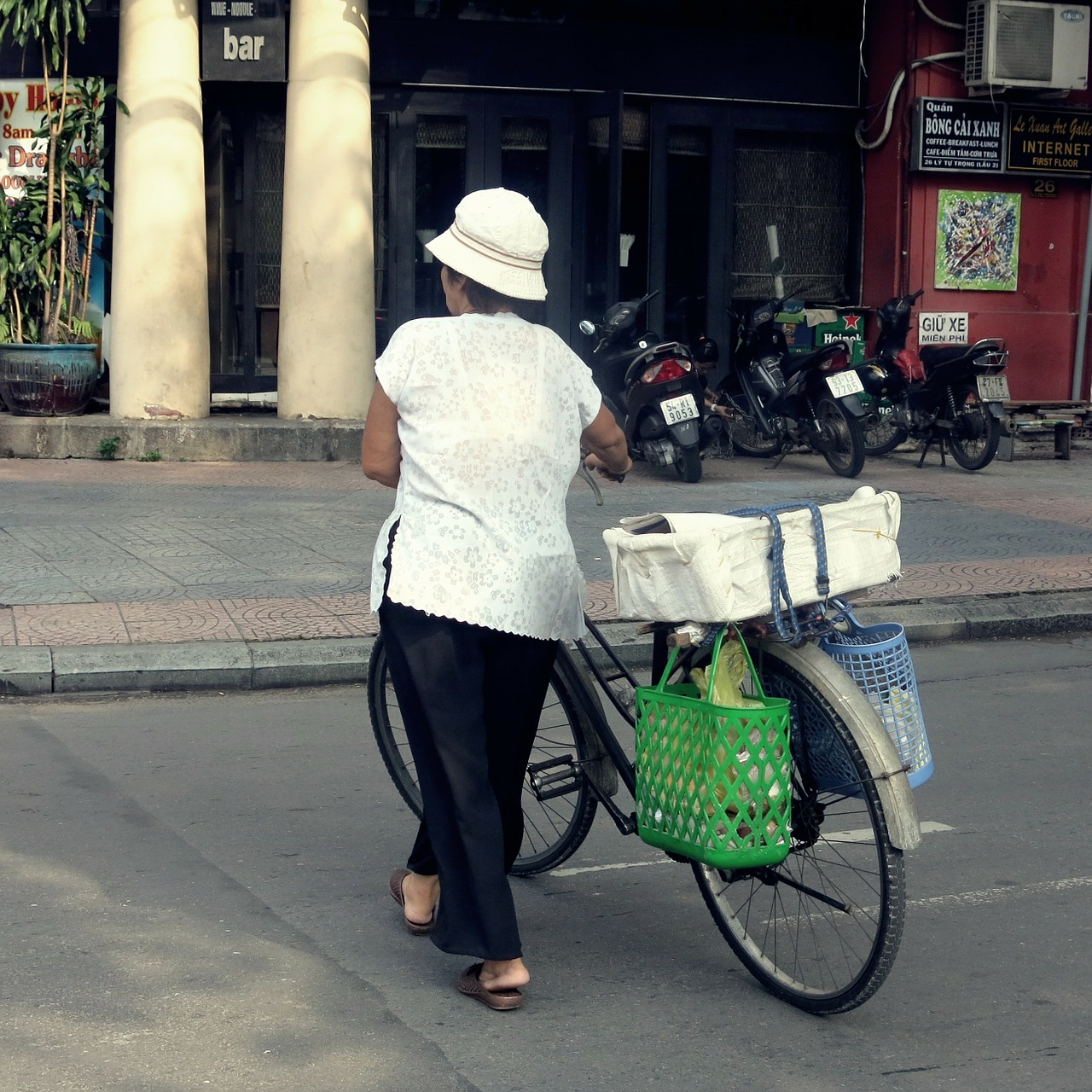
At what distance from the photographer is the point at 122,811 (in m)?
5.23

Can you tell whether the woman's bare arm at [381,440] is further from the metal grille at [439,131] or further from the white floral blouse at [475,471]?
the metal grille at [439,131]

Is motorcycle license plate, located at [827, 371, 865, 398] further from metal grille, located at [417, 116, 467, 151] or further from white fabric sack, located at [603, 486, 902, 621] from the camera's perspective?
white fabric sack, located at [603, 486, 902, 621]

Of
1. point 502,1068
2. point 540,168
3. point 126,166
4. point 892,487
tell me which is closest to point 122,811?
point 502,1068

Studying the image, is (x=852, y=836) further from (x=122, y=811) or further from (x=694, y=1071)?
(x=122, y=811)

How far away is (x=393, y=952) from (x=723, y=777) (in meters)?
1.06

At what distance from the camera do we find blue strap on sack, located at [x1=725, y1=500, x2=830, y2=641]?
3.65m

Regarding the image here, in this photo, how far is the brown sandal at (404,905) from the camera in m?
4.21

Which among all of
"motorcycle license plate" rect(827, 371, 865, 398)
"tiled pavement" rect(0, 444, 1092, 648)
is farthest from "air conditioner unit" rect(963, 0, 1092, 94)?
"motorcycle license plate" rect(827, 371, 865, 398)

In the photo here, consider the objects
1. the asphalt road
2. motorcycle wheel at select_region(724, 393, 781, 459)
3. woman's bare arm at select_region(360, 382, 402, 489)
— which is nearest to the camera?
the asphalt road

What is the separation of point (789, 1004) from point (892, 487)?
904cm

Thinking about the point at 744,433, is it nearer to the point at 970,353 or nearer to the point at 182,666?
the point at 970,353

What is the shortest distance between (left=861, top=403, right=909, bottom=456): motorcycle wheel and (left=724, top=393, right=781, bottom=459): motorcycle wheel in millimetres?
810

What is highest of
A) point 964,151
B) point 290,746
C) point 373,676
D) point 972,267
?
point 964,151

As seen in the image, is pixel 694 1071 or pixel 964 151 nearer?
pixel 694 1071
